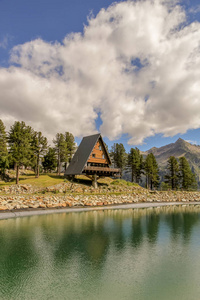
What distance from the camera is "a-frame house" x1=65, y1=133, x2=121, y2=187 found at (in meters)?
44.0

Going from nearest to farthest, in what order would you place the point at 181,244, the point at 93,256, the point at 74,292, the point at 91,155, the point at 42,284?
the point at 74,292 < the point at 42,284 < the point at 93,256 < the point at 181,244 < the point at 91,155

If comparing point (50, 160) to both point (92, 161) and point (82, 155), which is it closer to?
point (82, 155)

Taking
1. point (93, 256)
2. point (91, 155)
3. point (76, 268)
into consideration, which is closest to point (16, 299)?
point (76, 268)

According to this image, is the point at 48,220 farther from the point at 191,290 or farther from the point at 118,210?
the point at 191,290

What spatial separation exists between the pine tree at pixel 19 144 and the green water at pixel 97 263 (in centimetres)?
2432

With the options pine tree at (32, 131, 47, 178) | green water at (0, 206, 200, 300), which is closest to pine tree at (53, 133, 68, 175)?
pine tree at (32, 131, 47, 178)

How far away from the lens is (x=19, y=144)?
4425cm

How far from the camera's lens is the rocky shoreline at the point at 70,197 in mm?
Answer: 28100

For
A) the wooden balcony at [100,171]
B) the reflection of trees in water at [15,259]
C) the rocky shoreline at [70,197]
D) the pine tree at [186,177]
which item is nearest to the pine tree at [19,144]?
the rocky shoreline at [70,197]

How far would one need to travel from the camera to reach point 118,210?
32062mm

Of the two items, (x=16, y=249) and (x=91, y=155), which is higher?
(x=91, y=155)

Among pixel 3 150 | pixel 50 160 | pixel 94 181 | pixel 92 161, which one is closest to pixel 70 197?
pixel 94 181

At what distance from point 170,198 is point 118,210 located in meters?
20.2

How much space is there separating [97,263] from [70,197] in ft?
74.8
